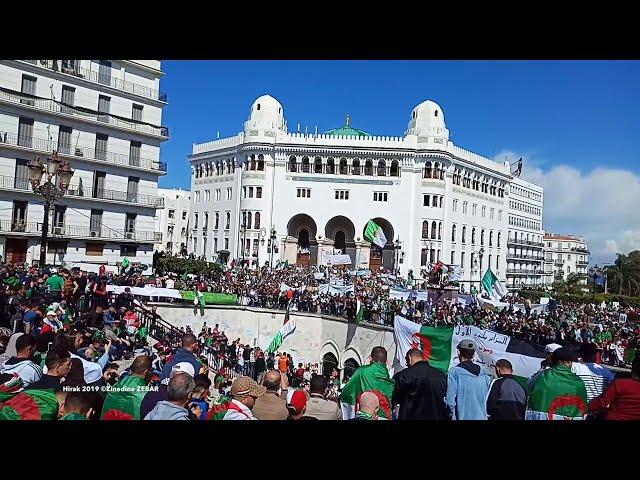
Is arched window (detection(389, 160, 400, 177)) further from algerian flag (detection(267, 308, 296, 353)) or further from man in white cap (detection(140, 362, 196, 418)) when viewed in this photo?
man in white cap (detection(140, 362, 196, 418))

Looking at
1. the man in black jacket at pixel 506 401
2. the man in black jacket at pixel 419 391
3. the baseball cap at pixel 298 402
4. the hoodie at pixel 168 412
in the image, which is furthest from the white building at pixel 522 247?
the hoodie at pixel 168 412

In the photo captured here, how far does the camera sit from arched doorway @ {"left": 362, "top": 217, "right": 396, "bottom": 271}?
50.0 ft

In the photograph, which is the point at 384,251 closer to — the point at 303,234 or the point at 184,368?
the point at 303,234

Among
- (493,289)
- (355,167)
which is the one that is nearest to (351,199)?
(355,167)

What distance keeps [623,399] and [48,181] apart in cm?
466

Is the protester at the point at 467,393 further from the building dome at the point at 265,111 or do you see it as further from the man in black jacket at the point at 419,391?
the building dome at the point at 265,111

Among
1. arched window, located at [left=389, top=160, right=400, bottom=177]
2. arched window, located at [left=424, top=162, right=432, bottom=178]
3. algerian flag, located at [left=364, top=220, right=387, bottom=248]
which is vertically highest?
arched window, located at [left=389, top=160, right=400, bottom=177]

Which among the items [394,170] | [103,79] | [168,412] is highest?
[394,170]

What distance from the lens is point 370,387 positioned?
150 inches

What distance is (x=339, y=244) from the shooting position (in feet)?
56.9

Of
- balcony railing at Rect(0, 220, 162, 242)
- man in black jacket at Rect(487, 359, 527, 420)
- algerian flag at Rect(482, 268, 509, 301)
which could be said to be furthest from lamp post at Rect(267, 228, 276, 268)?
man in black jacket at Rect(487, 359, 527, 420)

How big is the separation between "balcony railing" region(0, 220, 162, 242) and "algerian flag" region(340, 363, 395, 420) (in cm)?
303

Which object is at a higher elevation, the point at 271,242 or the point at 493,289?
the point at 271,242
